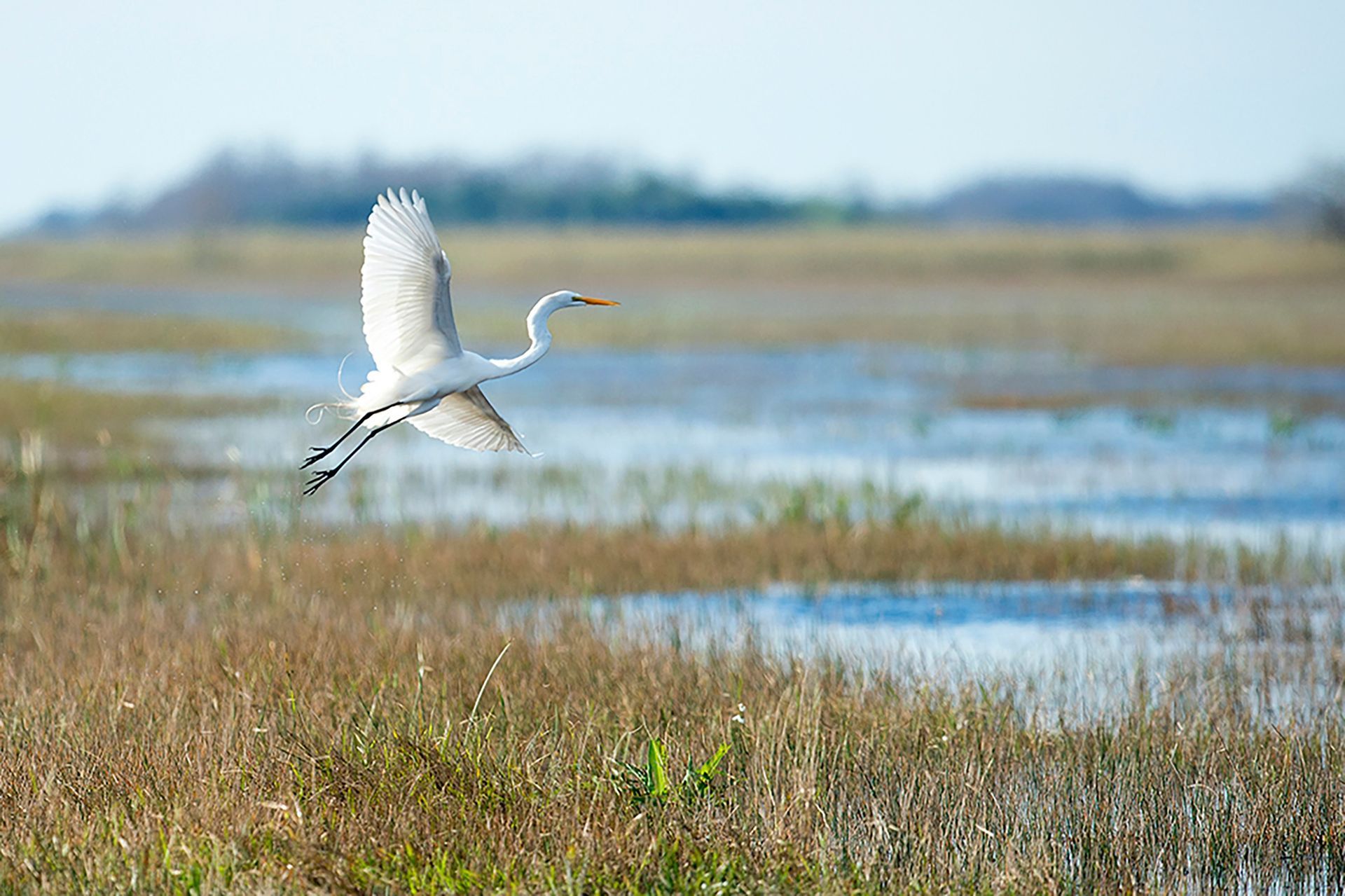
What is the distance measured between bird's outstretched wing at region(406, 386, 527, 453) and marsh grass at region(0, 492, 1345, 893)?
102 cm

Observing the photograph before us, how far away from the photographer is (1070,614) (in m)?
10.8

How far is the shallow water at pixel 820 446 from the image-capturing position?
47.3ft

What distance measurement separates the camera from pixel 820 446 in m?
19.2

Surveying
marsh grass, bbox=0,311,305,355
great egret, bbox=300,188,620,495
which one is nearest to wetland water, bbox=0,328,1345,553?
marsh grass, bbox=0,311,305,355

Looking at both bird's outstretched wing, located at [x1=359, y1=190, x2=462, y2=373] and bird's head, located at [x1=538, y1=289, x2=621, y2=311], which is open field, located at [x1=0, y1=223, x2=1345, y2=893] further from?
bird's head, located at [x1=538, y1=289, x2=621, y2=311]

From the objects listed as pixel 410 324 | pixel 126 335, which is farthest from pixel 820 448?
pixel 126 335

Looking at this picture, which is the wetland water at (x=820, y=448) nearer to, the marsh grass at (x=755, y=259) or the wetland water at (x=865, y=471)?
the wetland water at (x=865, y=471)

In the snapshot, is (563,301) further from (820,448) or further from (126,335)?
(126,335)

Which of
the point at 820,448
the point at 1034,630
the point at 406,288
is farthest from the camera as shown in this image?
the point at 820,448

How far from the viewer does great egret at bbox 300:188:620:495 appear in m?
5.81

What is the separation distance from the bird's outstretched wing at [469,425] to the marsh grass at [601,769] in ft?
3.33

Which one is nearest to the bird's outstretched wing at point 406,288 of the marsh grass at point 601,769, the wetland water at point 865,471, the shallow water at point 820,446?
the marsh grass at point 601,769

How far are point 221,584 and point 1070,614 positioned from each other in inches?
214

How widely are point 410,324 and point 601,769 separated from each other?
5.81 ft
